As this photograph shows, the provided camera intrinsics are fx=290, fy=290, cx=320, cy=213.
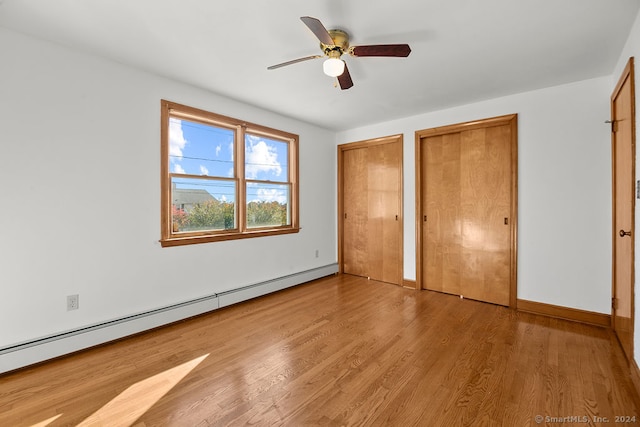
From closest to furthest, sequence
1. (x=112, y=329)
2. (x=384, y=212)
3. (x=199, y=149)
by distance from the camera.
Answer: (x=112, y=329)
(x=199, y=149)
(x=384, y=212)

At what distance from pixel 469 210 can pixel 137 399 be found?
3819 millimetres

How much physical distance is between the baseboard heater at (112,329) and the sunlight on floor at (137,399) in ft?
2.71

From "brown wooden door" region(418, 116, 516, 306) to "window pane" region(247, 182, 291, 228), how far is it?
2.01 metres

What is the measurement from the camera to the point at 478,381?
6.51ft

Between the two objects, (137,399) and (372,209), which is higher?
(372,209)

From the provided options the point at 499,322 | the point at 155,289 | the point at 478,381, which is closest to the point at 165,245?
the point at 155,289

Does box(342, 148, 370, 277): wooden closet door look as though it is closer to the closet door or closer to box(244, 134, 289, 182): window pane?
the closet door

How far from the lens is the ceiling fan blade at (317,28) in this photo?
5.49 feet

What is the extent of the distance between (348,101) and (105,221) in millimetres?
2864

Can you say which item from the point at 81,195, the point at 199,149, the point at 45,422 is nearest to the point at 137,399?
the point at 45,422

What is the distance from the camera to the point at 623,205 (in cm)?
246

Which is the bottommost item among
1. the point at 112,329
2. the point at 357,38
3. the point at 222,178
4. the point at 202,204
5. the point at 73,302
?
the point at 112,329

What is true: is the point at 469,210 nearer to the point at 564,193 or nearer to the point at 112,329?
the point at 564,193

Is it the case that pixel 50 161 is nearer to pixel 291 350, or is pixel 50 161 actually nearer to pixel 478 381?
pixel 291 350
